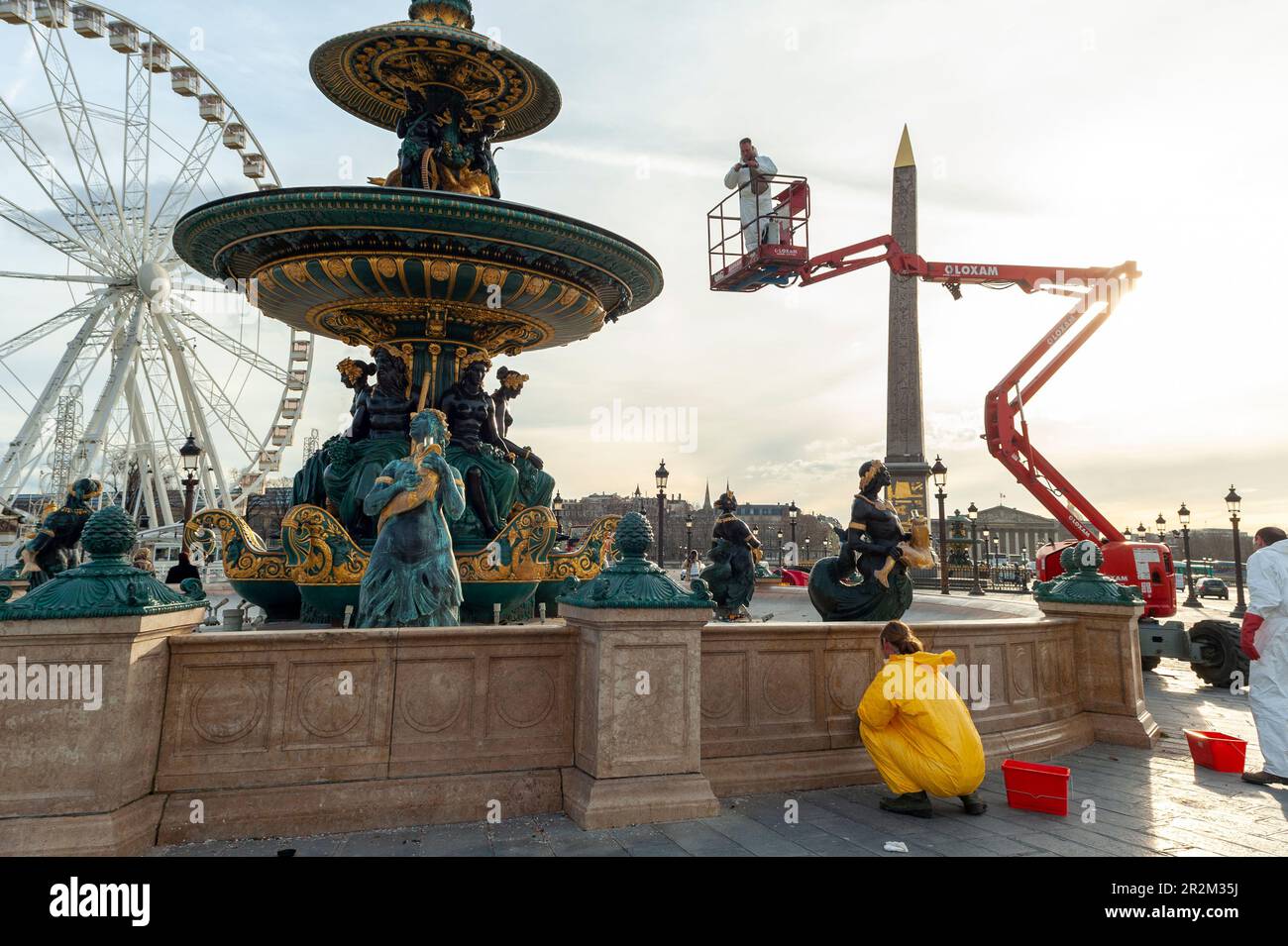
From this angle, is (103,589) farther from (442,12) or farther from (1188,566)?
(1188,566)

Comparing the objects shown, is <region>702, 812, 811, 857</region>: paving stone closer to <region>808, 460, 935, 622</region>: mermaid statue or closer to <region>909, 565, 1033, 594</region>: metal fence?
<region>808, 460, 935, 622</region>: mermaid statue

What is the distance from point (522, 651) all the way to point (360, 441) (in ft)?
20.4

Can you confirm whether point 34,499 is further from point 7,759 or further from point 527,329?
point 7,759

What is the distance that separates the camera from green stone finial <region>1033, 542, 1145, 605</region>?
289 inches

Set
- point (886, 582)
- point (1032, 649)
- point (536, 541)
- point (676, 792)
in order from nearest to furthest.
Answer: point (676, 792)
point (1032, 649)
point (886, 582)
point (536, 541)

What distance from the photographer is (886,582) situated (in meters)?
7.88

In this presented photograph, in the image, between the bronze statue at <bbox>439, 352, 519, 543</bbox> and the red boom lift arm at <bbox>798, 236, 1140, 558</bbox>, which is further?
the red boom lift arm at <bbox>798, 236, 1140, 558</bbox>

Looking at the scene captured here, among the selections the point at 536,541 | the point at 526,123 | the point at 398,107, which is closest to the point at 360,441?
the point at 536,541

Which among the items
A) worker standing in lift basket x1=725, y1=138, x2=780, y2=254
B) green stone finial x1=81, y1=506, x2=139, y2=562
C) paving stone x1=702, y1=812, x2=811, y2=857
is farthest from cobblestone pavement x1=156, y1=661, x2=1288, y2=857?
worker standing in lift basket x1=725, y1=138, x2=780, y2=254

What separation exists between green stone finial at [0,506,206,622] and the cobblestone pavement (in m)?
1.27

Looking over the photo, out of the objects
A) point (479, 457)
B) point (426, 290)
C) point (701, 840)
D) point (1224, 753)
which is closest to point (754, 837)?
point (701, 840)

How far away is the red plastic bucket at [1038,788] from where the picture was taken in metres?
4.94

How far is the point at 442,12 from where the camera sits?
39.3ft

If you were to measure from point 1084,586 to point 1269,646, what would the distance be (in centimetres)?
154
